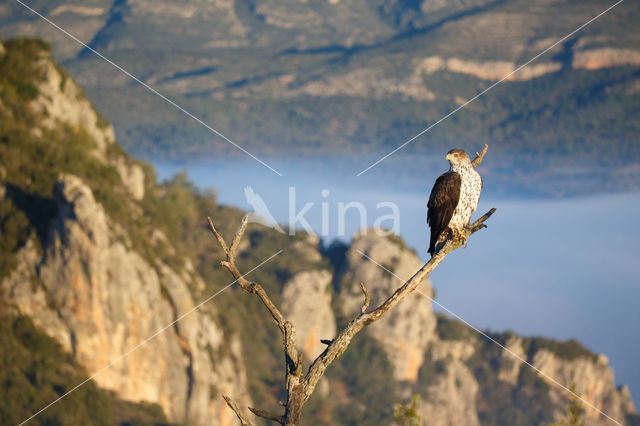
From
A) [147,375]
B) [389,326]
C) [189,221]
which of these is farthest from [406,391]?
[147,375]

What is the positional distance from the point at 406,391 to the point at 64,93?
7062 centimetres

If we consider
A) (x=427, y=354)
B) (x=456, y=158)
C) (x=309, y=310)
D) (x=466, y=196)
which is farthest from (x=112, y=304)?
(x=427, y=354)

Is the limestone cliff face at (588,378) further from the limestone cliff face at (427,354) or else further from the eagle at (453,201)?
the eagle at (453,201)

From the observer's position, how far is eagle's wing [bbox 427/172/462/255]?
19.6 m

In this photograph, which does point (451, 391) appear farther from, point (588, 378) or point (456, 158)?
point (456, 158)

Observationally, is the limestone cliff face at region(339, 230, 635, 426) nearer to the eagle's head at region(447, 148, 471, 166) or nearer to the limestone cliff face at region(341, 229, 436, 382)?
the limestone cliff face at region(341, 229, 436, 382)

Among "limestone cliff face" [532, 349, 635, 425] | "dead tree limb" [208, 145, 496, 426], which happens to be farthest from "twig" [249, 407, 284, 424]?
"limestone cliff face" [532, 349, 635, 425]

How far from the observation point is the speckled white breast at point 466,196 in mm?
19625

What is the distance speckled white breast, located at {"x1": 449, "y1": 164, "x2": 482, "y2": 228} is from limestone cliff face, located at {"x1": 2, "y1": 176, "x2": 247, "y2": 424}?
58441 millimetres

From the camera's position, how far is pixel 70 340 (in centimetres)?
7725

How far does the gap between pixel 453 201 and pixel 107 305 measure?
6220cm

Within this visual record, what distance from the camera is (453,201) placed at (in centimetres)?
1958

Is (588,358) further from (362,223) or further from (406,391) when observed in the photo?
(362,223)

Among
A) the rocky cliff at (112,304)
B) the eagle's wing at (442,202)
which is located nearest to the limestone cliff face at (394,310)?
the rocky cliff at (112,304)
